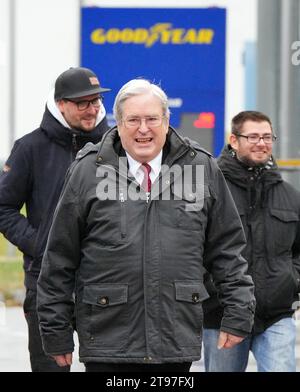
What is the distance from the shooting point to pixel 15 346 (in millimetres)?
11430

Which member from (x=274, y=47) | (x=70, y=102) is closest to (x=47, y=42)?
(x=274, y=47)

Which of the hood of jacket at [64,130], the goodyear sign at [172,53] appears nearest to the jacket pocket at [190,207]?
the hood of jacket at [64,130]

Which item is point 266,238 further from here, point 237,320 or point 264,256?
point 237,320

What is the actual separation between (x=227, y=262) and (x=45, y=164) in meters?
1.64

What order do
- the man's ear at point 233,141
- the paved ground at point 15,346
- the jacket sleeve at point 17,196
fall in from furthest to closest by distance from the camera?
the paved ground at point 15,346 < the man's ear at point 233,141 < the jacket sleeve at point 17,196

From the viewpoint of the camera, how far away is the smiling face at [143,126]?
17.2 feet

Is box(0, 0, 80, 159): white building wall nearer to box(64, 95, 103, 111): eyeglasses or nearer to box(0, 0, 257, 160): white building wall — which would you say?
box(0, 0, 257, 160): white building wall

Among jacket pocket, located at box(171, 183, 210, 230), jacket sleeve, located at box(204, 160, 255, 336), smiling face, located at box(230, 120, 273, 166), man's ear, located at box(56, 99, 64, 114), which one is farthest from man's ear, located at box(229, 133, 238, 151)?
jacket pocket, located at box(171, 183, 210, 230)

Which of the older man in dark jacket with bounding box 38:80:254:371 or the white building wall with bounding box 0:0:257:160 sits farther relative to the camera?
the white building wall with bounding box 0:0:257:160

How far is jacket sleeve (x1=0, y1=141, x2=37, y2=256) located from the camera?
6754 millimetres

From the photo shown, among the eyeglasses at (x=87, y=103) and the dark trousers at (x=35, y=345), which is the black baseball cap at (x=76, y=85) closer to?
the eyeglasses at (x=87, y=103)

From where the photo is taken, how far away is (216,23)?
14.1 m

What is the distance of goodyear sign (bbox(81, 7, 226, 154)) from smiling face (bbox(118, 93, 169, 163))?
859 cm
